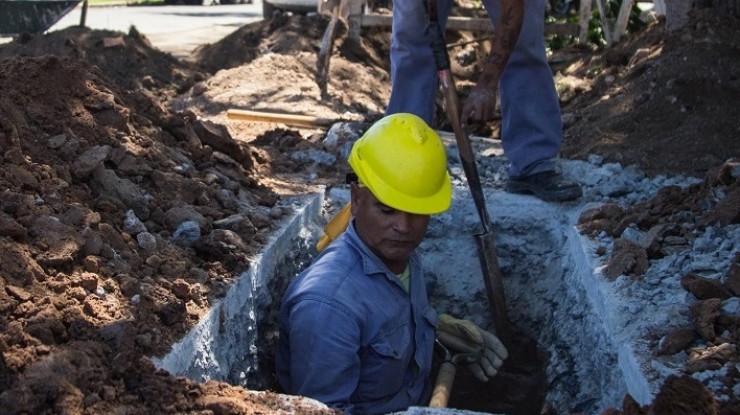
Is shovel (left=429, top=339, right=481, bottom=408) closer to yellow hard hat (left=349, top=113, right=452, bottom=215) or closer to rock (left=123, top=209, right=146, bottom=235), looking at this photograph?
yellow hard hat (left=349, top=113, right=452, bottom=215)

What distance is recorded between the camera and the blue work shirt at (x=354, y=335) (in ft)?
12.2

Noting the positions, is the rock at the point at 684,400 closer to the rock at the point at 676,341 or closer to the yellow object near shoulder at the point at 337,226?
the rock at the point at 676,341

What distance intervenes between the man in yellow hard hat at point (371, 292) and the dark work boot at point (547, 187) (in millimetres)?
1331

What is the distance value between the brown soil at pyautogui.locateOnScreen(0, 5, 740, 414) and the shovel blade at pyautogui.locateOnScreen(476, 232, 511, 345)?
18.5 inches

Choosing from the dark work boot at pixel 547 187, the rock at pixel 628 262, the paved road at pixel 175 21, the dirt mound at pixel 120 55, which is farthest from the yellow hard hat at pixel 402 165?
the paved road at pixel 175 21

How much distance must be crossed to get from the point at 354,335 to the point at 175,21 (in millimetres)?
13383

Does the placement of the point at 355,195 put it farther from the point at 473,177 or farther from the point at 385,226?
the point at 473,177

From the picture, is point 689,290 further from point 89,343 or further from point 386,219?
point 89,343

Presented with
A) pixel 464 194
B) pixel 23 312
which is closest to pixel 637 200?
pixel 464 194

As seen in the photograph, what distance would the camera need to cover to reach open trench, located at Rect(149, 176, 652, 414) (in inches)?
146

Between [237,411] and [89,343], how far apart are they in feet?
1.62

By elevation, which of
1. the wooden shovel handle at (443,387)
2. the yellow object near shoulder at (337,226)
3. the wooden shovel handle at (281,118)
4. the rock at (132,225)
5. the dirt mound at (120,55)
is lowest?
the dirt mound at (120,55)

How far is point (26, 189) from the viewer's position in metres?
3.74

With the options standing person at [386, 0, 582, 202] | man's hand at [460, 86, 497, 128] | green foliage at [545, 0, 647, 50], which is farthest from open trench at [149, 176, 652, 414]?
green foliage at [545, 0, 647, 50]
